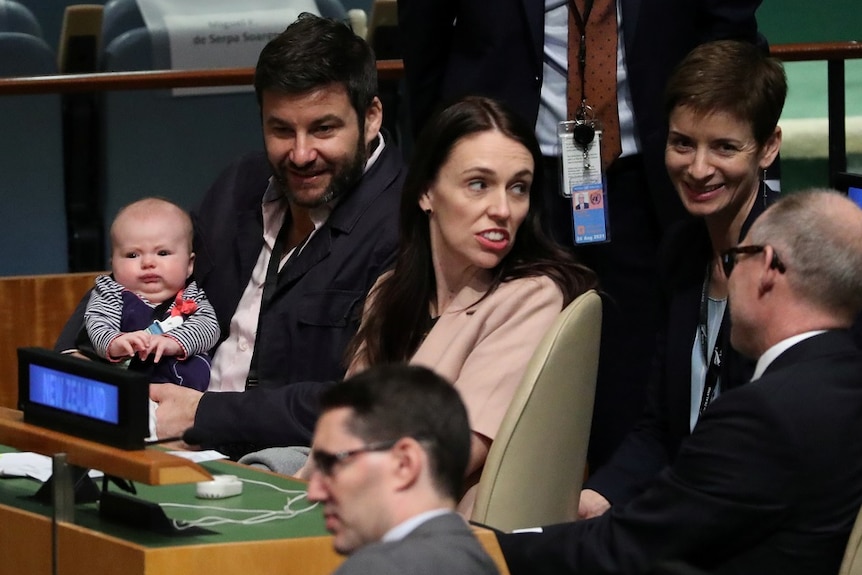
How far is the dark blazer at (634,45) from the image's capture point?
3.58 m

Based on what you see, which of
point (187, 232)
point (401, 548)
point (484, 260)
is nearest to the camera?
point (401, 548)

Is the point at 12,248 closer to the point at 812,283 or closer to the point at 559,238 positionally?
the point at 559,238

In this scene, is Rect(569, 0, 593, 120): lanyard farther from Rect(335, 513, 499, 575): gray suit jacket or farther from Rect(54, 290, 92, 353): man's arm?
Rect(335, 513, 499, 575): gray suit jacket

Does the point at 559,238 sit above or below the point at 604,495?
above

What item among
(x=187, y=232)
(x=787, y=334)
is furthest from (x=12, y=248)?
(x=787, y=334)

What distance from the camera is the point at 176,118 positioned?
211 inches

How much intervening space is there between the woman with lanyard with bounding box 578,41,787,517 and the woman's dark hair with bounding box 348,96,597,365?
28cm

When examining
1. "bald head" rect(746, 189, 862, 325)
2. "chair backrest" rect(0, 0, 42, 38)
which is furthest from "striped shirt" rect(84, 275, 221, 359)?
"chair backrest" rect(0, 0, 42, 38)

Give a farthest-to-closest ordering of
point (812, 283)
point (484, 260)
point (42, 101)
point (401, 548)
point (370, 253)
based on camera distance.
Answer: point (42, 101) → point (370, 253) → point (484, 260) → point (812, 283) → point (401, 548)

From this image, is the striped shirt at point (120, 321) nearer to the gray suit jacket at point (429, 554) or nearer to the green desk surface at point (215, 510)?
the green desk surface at point (215, 510)

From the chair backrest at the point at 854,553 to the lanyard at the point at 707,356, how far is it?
0.72 m

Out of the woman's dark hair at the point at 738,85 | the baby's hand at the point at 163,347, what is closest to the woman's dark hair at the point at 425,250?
the woman's dark hair at the point at 738,85

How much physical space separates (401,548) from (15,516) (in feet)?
3.11

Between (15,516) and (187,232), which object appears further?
(187,232)
